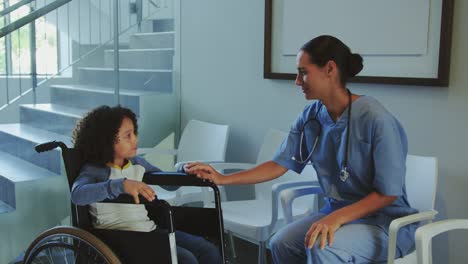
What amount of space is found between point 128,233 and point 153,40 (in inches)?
72.6

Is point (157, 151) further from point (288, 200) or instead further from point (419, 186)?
point (419, 186)

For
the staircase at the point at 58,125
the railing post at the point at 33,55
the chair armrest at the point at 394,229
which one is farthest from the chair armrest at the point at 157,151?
the chair armrest at the point at 394,229

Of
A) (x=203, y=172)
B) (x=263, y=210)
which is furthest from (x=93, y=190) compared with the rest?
(x=263, y=210)

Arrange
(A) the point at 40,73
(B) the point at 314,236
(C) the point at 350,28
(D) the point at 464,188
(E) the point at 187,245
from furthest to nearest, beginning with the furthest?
(A) the point at 40,73
(C) the point at 350,28
(D) the point at 464,188
(E) the point at 187,245
(B) the point at 314,236

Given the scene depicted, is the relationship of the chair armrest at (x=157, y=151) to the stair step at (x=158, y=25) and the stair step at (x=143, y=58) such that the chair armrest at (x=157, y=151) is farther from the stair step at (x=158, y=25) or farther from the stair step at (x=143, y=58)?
the stair step at (x=158, y=25)

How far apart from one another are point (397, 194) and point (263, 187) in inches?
43.8

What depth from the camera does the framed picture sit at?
82.4 inches

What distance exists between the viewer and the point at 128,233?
5.33 ft

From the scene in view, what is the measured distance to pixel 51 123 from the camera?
2.71 meters

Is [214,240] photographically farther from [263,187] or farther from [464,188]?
[464,188]

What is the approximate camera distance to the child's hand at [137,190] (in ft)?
4.99

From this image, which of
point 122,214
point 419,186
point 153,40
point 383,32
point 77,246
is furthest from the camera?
point 153,40

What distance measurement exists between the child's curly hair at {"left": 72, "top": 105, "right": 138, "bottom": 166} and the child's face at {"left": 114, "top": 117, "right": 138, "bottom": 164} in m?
0.01

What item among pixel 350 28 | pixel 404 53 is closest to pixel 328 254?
pixel 404 53
